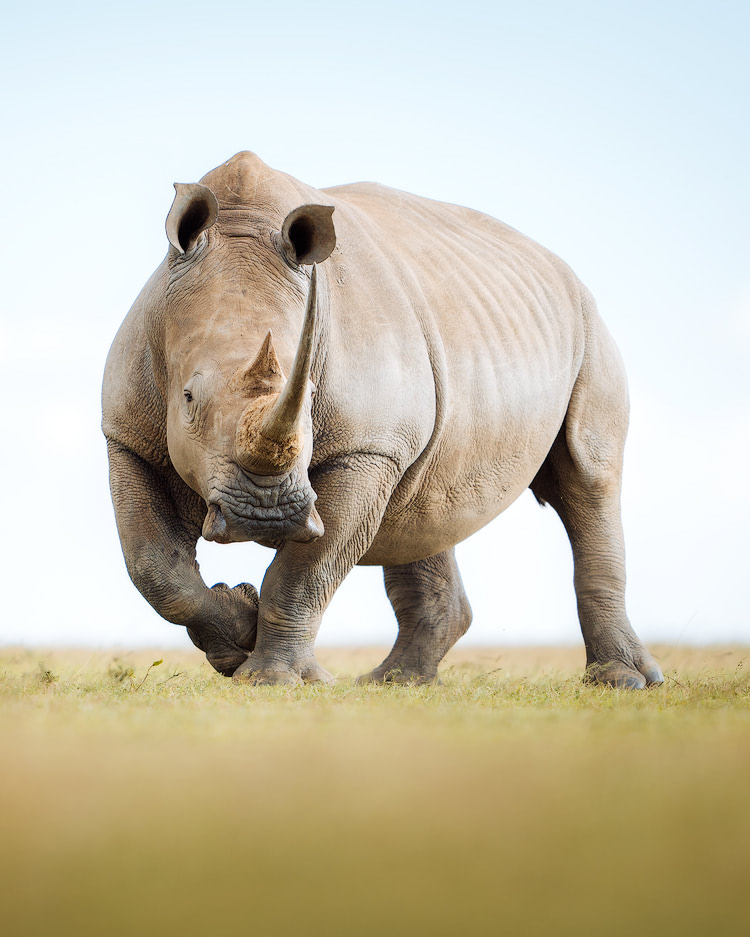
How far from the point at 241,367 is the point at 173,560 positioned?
1.40 metres

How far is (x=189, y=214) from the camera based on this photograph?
6180 mm

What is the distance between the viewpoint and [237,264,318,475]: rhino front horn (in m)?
5.22

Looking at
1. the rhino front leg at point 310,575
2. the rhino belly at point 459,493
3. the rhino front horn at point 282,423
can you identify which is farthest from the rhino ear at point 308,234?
the rhino belly at point 459,493

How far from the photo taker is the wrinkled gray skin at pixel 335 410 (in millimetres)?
5742

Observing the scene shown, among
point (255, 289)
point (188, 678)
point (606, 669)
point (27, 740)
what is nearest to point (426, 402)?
point (255, 289)

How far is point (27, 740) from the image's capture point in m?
3.92

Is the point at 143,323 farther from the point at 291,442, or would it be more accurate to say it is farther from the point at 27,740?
the point at 27,740

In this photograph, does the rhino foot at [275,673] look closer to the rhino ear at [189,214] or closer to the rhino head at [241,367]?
the rhino head at [241,367]

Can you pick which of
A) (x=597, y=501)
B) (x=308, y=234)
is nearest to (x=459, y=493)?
(x=597, y=501)

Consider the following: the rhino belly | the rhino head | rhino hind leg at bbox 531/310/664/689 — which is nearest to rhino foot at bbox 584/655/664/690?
rhino hind leg at bbox 531/310/664/689

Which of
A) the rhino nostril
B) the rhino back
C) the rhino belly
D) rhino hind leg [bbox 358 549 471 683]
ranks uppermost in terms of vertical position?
the rhino back

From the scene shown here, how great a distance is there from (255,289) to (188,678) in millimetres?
2285

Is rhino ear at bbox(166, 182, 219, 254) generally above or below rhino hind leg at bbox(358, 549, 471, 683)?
above

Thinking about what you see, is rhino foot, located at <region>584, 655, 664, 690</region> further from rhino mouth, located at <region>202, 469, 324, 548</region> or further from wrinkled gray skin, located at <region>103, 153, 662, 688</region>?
rhino mouth, located at <region>202, 469, 324, 548</region>
